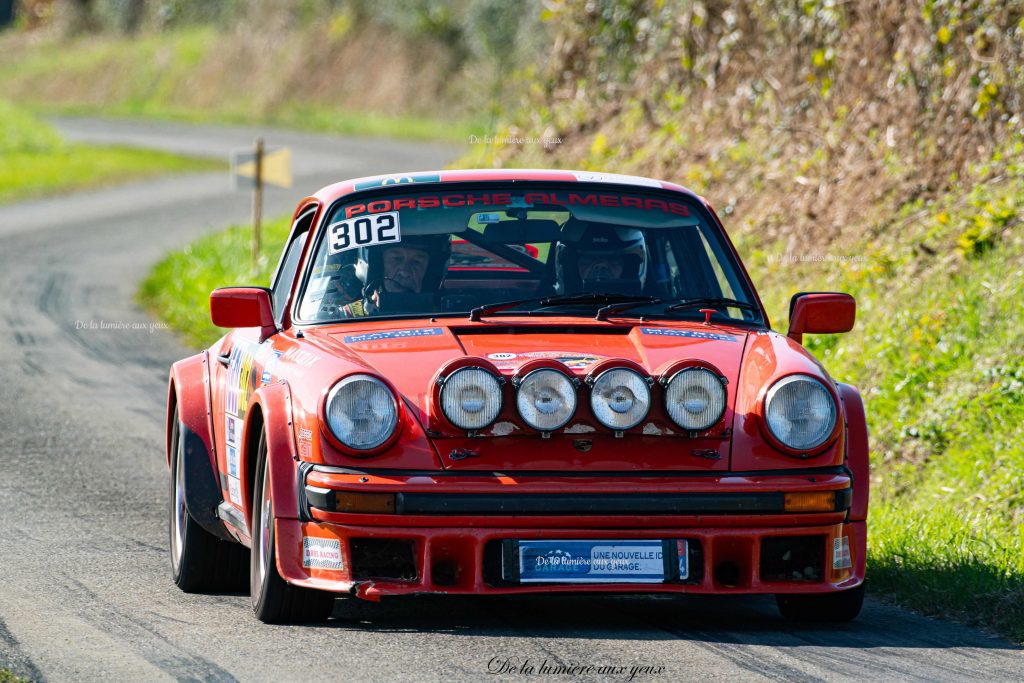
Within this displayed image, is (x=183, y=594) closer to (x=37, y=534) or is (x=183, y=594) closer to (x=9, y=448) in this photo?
(x=37, y=534)

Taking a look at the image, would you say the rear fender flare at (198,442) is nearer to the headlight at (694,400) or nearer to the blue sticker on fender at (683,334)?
the blue sticker on fender at (683,334)

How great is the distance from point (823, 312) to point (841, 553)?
→ 1103mm

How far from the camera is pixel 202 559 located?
22.7ft

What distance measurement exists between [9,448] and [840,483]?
5861mm

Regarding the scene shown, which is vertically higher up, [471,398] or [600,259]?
[600,259]

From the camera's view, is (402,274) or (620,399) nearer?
(620,399)

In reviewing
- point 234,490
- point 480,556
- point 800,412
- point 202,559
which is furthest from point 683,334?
point 202,559

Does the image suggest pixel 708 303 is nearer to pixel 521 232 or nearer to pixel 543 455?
pixel 521 232

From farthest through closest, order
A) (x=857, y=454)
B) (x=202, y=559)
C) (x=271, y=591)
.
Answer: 1. (x=202, y=559)
2. (x=857, y=454)
3. (x=271, y=591)

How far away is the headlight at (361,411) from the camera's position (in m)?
5.68

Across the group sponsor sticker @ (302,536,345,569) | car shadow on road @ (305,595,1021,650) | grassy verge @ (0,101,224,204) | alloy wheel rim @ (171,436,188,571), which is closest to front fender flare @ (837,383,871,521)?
car shadow on road @ (305,595,1021,650)

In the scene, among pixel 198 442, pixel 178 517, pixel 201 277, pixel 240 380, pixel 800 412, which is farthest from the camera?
pixel 201 277

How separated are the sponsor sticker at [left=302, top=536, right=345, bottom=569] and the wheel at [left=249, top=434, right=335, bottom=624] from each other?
0.50 feet

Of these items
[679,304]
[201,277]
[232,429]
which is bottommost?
[201,277]
